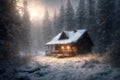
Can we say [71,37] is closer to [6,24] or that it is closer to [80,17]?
[80,17]

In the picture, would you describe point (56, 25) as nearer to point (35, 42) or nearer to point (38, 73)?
point (35, 42)

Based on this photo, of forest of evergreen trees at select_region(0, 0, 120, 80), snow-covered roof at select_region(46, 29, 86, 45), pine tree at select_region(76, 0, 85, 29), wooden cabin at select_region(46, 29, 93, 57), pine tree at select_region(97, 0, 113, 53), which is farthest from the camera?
pine tree at select_region(76, 0, 85, 29)

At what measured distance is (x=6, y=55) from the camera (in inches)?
1119

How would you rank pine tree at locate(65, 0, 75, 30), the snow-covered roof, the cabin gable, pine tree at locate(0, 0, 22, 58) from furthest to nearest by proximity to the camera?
pine tree at locate(65, 0, 75, 30) < the cabin gable < the snow-covered roof < pine tree at locate(0, 0, 22, 58)

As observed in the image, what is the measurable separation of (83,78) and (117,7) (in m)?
41.5

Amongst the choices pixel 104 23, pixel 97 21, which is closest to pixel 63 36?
pixel 104 23

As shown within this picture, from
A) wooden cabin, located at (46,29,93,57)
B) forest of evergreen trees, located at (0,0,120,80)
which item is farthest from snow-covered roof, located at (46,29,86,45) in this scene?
forest of evergreen trees, located at (0,0,120,80)

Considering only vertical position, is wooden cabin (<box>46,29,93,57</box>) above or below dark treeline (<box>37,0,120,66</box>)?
below

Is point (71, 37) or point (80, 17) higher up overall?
point (80, 17)

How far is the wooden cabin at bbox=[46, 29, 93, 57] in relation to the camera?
46.5m

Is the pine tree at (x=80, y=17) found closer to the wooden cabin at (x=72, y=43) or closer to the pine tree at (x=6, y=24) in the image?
the wooden cabin at (x=72, y=43)

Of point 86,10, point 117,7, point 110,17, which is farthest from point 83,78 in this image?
point 86,10

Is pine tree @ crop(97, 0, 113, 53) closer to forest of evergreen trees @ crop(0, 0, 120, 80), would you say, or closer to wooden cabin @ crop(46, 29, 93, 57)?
forest of evergreen trees @ crop(0, 0, 120, 80)

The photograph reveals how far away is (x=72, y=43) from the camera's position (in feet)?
150
